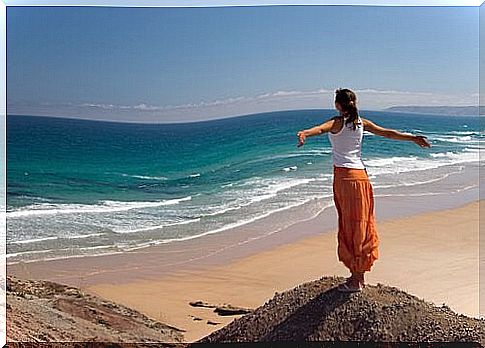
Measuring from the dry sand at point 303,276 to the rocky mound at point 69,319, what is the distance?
Result: 3.2 inches

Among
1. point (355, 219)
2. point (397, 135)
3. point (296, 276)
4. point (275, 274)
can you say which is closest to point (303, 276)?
point (296, 276)

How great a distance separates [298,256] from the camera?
6.58 metres

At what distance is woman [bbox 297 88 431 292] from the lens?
5.25 meters

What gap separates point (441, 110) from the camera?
6.92 m

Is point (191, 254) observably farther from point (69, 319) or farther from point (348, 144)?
point (348, 144)

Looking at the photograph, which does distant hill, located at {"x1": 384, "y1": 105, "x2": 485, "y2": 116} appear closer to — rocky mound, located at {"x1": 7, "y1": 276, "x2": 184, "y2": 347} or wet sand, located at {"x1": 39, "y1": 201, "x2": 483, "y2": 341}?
wet sand, located at {"x1": 39, "y1": 201, "x2": 483, "y2": 341}

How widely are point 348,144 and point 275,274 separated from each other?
1534 millimetres

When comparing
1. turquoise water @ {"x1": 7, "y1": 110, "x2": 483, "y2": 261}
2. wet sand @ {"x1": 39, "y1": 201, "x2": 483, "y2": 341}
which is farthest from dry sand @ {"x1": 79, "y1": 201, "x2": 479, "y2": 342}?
turquoise water @ {"x1": 7, "y1": 110, "x2": 483, "y2": 261}

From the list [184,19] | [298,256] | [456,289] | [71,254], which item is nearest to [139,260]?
[71,254]

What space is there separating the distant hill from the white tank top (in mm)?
1536

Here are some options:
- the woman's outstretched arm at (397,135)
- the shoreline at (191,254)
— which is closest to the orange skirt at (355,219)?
the woman's outstretched arm at (397,135)

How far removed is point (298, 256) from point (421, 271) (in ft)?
2.87

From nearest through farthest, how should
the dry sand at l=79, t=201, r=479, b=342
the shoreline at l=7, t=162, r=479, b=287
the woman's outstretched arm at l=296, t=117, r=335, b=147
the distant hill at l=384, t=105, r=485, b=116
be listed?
the woman's outstretched arm at l=296, t=117, r=335, b=147 < the dry sand at l=79, t=201, r=479, b=342 < the shoreline at l=7, t=162, r=479, b=287 < the distant hill at l=384, t=105, r=485, b=116

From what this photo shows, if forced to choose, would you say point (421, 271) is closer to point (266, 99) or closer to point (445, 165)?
point (445, 165)
